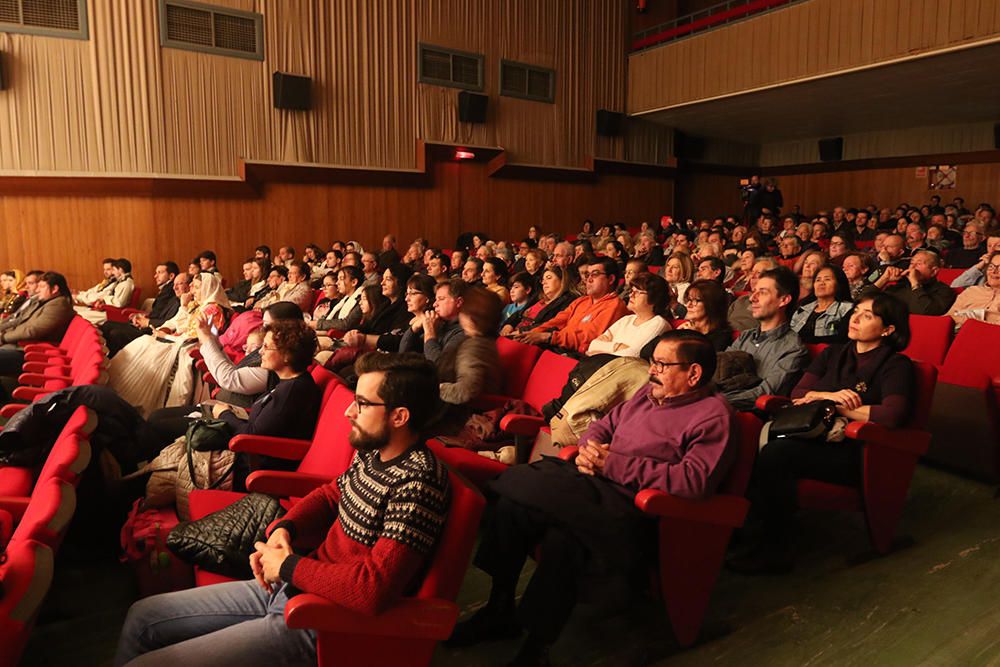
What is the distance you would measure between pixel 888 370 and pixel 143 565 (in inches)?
87.8

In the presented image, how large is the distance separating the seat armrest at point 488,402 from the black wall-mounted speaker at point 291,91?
677cm

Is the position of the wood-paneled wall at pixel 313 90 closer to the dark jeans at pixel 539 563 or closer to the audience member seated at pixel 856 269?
the audience member seated at pixel 856 269

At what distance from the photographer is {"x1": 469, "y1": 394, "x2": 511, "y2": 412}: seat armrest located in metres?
2.66

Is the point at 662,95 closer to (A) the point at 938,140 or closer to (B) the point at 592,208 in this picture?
(B) the point at 592,208

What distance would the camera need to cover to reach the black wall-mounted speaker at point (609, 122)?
434 inches

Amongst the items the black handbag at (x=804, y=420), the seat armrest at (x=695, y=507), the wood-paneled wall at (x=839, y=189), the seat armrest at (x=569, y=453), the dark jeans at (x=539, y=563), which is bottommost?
the dark jeans at (x=539, y=563)

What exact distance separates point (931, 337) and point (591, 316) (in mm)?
1470

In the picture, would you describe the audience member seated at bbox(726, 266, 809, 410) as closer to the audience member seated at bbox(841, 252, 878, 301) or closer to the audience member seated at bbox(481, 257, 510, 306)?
the audience member seated at bbox(841, 252, 878, 301)

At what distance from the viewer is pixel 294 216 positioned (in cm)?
898

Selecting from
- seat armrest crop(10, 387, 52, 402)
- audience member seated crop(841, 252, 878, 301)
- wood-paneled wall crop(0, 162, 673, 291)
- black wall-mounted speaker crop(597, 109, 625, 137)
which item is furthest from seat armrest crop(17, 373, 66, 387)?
black wall-mounted speaker crop(597, 109, 625, 137)

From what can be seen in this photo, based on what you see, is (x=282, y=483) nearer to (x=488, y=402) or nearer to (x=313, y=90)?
(x=488, y=402)

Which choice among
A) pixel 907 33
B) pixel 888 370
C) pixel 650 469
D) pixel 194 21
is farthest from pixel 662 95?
pixel 650 469

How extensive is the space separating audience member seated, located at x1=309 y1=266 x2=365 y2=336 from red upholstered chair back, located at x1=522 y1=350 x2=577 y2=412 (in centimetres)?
188

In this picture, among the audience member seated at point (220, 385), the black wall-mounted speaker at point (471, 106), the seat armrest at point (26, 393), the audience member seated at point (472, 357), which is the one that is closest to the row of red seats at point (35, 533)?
the audience member seated at point (220, 385)
